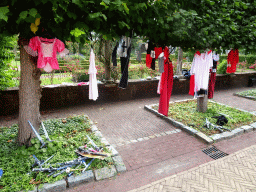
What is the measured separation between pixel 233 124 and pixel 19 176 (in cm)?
694

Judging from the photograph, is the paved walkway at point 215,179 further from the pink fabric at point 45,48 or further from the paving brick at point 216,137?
the pink fabric at point 45,48

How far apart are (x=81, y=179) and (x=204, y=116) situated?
18.0 ft

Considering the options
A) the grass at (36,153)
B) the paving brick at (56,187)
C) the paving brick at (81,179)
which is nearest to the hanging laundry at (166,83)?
the grass at (36,153)

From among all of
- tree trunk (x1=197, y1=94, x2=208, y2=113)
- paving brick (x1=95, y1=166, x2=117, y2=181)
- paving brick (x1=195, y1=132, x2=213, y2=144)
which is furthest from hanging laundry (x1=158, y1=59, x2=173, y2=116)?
paving brick (x1=95, y1=166, x2=117, y2=181)

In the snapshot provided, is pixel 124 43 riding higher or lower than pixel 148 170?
higher

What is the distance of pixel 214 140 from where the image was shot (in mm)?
5508

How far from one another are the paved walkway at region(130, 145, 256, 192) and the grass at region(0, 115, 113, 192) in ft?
4.84

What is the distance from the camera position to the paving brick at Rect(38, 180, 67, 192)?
344cm

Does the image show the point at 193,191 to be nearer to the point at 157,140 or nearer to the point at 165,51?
the point at 157,140

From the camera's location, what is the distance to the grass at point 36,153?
11.7 ft

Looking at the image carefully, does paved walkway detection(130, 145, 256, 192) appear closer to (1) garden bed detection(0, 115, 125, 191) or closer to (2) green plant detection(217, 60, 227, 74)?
(1) garden bed detection(0, 115, 125, 191)

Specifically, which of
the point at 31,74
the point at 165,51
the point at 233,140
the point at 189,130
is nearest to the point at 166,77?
the point at 165,51

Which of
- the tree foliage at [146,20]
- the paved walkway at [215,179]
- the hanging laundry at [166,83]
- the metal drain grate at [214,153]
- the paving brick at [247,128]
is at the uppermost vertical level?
the tree foliage at [146,20]

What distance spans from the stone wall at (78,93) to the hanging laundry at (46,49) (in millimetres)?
3457
